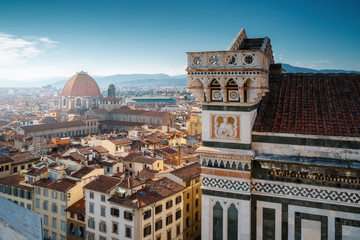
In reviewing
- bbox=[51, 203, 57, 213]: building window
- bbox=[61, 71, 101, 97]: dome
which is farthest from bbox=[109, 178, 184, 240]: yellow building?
bbox=[61, 71, 101, 97]: dome

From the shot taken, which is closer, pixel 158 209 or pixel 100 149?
pixel 158 209

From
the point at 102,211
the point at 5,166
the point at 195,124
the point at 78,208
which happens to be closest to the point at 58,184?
the point at 78,208

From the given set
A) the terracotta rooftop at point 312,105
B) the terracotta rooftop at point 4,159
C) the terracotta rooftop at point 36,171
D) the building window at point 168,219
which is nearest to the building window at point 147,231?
the building window at point 168,219

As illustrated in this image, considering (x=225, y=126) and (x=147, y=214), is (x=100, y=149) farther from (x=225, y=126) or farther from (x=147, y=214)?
(x=225, y=126)

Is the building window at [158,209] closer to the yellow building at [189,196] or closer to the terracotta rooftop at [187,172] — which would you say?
the yellow building at [189,196]

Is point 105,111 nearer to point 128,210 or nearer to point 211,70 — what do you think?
point 128,210

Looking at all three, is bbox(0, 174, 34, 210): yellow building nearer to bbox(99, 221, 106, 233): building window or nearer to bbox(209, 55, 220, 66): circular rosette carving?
bbox(99, 221, 106, 233): building window
